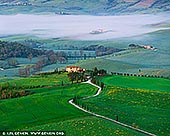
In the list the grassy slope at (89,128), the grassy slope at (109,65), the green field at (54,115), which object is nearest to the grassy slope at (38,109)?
the green field at (54,115)

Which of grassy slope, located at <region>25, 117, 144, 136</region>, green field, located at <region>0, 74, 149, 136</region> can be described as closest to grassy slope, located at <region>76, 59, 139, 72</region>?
green field, located at <region>0, 74, 149, 136</region>

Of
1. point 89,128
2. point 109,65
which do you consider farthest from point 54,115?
point 109,65

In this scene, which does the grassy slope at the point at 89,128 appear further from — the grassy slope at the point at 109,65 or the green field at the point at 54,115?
the grassy slope at the point at 109,65

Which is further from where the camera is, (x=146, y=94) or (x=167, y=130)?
(x=146, y=94)

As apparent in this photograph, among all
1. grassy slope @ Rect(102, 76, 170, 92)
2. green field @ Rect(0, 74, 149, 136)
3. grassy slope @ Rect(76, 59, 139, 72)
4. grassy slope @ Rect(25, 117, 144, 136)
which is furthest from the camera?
grassy slope @ Rect(76, 59, 139, 72)

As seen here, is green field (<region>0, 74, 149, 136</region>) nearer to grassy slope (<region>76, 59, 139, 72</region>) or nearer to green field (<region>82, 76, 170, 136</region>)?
green field (<region>82, 76, 170, 136</region>)

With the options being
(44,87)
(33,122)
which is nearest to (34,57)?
(44,87)

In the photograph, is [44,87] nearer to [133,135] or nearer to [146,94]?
[146,94]

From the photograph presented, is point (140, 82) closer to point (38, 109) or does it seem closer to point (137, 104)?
point (137, 104)
